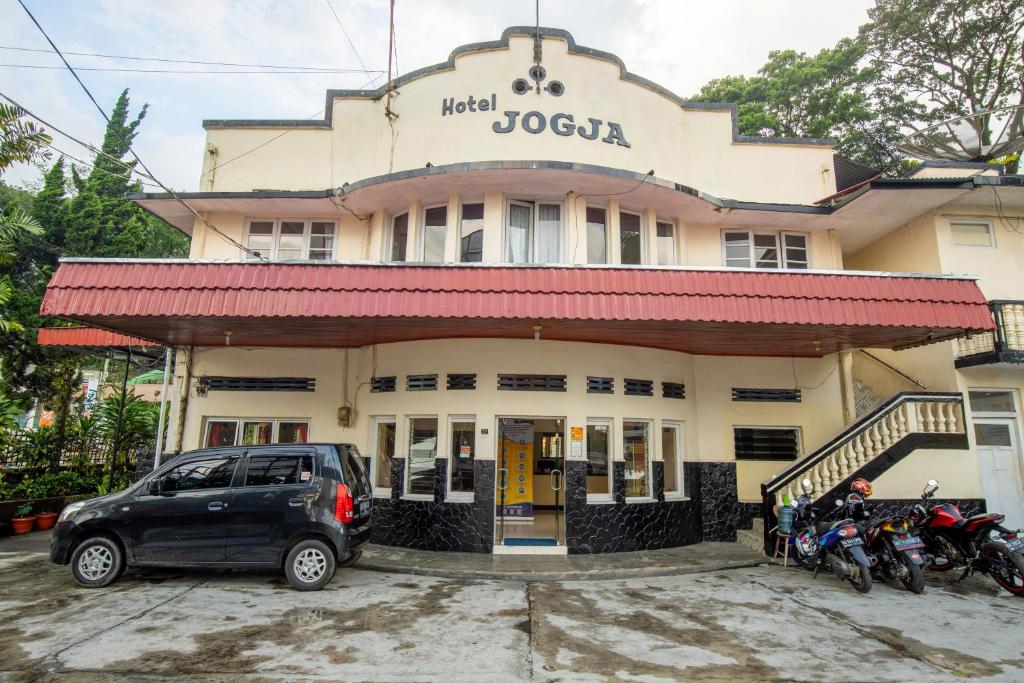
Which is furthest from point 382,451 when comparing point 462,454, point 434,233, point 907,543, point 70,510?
point 907,543

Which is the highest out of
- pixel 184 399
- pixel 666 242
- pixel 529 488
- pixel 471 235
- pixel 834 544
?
pixel 666 242

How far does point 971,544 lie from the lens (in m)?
7.41

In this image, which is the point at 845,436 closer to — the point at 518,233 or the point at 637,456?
the point at 637,456

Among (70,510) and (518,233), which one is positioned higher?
(518,233)

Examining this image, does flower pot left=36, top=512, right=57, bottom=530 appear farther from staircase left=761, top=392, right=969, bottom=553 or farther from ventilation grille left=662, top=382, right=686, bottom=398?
staircase left=761, top=392, right=969, bottom=553

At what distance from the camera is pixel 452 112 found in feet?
34.3

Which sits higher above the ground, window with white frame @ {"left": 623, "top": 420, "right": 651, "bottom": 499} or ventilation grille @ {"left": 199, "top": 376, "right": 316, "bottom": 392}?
ventilation grille @ {"left": 199, "top": 376, "right": 316, "bottom": 392}

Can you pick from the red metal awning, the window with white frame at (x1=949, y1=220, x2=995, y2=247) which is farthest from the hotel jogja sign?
the window with white frame at (x1=949, y1=220, x2=995, y2=247)

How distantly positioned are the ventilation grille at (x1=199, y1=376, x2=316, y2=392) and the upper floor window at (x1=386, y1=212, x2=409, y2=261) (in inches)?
123

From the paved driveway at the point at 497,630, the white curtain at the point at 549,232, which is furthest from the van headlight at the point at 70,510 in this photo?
the white curtain at the point at 549,232

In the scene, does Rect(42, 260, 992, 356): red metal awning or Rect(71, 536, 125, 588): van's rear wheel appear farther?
Rect(42, 260, 992, 356): red metal awning

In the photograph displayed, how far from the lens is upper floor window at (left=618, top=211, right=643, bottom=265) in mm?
10797

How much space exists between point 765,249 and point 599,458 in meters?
6.21

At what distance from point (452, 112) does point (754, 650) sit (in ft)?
32.9
